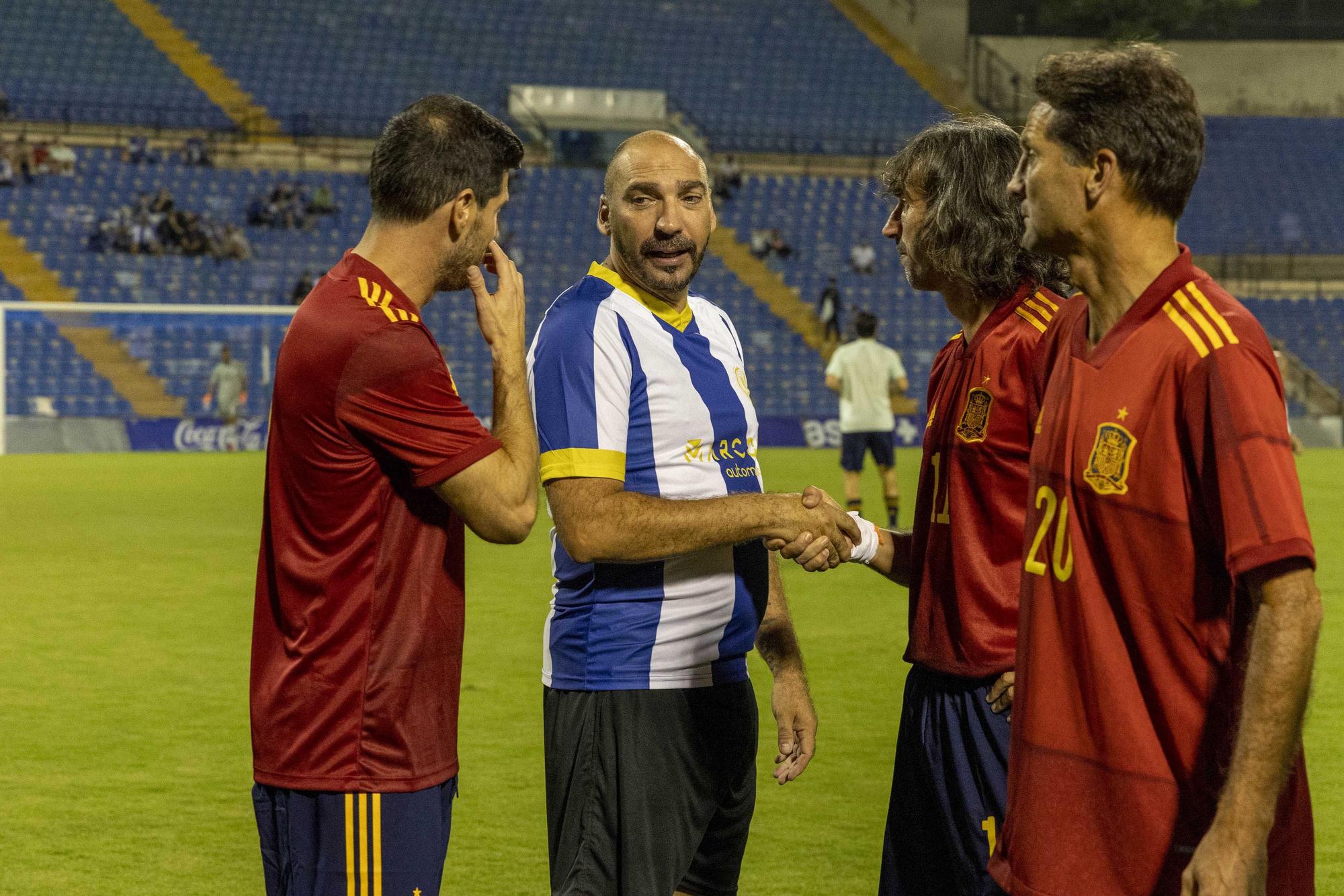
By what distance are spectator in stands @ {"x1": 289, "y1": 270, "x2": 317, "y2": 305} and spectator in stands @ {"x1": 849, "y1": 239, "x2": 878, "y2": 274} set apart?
38.1 ft

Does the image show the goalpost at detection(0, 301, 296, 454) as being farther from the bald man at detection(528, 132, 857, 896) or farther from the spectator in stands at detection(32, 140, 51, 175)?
the bald man at detection(528, 132, 857, 896)

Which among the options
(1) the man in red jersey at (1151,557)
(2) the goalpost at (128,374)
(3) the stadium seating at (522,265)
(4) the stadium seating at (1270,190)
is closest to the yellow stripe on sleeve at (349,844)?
(1) the man in red jersey at (1151,557)

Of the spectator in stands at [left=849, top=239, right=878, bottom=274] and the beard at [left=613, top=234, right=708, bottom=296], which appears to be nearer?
the beard at [left=613, top=234, right=708, bottom=296]

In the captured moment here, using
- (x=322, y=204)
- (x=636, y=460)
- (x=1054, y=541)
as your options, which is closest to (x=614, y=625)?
(x=636, y=460)

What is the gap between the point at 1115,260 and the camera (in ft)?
7.55

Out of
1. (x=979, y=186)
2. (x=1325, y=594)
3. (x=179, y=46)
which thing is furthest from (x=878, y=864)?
(x=179, y=46)

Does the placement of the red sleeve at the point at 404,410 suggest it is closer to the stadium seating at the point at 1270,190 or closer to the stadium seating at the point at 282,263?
the stadium seating at the point at 282,263

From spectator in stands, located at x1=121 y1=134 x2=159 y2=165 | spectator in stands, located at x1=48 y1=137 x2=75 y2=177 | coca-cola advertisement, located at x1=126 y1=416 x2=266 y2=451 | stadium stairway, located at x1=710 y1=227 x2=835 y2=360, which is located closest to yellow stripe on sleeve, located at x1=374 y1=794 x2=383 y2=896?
coca-cola advertisement, located at x1=126 y1=416 x2=266 y2=451

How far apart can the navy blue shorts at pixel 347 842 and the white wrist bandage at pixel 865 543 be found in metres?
1.08

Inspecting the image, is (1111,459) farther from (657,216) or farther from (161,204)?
(161,204)

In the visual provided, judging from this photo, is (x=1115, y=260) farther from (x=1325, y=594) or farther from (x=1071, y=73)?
(x=1325, y=594)

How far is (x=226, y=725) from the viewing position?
7.05 meters

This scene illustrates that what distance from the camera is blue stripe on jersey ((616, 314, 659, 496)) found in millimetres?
A: 3160

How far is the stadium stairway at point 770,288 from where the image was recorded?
3114cm
